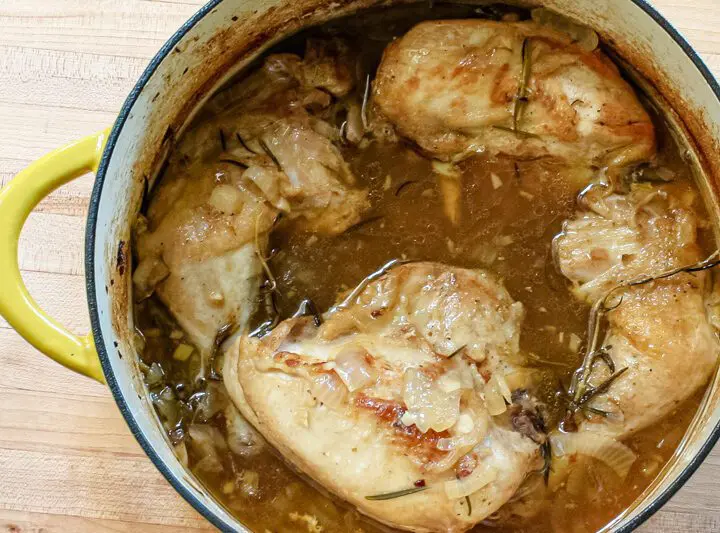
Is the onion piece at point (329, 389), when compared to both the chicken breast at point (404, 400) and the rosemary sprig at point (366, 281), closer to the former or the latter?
the chicken breast at point (404, 400)

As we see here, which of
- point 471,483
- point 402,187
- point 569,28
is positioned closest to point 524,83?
point 569,28

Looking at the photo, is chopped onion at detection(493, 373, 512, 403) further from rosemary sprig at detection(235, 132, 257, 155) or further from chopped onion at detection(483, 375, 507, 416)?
rosemary sprig at detection(235, 132, 257, 155)

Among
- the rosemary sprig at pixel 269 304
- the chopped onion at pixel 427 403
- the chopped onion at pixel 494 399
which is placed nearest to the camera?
the chopped onion at pixel 427 403

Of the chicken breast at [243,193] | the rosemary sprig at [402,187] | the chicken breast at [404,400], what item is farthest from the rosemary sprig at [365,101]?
the chicken breast at [404,400]

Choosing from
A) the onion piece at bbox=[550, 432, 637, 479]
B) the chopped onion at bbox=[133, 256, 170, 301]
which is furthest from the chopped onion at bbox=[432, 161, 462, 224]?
the chopped onion at bbox=[133, 256, 170, 301]

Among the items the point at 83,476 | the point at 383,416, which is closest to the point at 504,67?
the point at 383,416

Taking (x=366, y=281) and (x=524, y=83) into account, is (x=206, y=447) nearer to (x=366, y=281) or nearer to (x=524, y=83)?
(x=366, y=281)
